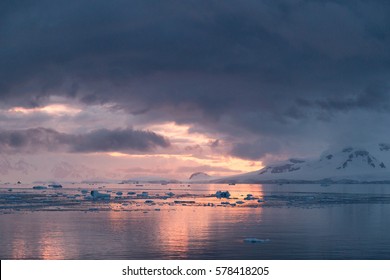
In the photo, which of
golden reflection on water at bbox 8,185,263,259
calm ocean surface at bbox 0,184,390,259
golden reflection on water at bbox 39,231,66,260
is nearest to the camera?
golden reflection on water at bbox 39,231,66,260

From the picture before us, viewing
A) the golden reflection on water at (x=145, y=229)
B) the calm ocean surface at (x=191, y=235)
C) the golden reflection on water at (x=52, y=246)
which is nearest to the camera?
the golden reflection on water at (x=52, y=246)

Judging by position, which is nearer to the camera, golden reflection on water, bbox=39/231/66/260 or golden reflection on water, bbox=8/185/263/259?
golden reflection on water, bbox=39/231/66/260

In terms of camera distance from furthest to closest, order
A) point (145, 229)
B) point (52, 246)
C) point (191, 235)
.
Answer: point (145, 229) < point (191, 235) < point (52, 246)

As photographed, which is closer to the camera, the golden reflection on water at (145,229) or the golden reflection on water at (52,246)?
the golden reflection on water at (52,246)

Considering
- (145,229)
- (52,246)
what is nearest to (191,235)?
(145,229)

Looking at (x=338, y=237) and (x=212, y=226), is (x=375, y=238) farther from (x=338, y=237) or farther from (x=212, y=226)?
(x=212, y=226)

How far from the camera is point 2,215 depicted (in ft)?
140

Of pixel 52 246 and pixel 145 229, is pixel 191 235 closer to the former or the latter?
pixel 145 229

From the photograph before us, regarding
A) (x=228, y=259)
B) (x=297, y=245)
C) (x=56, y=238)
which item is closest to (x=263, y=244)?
(x=297, y=245)

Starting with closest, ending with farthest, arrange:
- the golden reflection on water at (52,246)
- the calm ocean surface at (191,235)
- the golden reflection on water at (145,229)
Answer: the golden reflection on water at (52,246) < the calm ocean surface at (191,235) < the golden reflection on water at (145,229)

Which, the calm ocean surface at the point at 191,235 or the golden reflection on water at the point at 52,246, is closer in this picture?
the golden reflection on water at the point at 52,246

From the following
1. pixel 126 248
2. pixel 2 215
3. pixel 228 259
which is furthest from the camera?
pixel 2 215

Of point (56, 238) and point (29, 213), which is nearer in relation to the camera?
point (56, 238)
